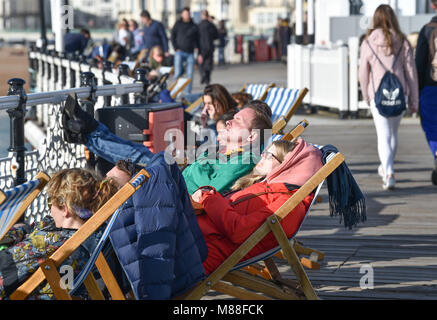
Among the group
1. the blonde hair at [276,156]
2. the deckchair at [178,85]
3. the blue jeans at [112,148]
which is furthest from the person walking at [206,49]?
the blonde hair at [276,156]

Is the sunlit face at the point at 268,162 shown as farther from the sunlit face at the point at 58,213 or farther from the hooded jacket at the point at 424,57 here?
the hooded jacket at the point at 424,57

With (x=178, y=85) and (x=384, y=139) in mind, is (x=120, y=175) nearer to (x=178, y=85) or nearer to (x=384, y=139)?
(x=384, y=139)

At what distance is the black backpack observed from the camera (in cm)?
775

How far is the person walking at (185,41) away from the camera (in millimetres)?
17516

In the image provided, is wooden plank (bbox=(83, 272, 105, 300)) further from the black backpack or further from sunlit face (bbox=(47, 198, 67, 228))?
the black backpack

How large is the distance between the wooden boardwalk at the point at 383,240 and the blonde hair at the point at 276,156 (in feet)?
1.99

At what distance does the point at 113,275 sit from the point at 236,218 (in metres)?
0.68

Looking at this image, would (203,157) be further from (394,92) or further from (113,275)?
(394,92)

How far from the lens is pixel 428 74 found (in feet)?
26.1

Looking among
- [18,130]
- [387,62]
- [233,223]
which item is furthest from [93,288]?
[387,62]

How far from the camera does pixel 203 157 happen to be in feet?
17.3

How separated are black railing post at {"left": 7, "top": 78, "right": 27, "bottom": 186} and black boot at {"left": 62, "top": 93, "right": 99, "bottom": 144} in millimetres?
259

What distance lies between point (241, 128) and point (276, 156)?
1.70ft

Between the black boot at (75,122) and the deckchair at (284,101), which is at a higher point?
the black boot at (75,122)
